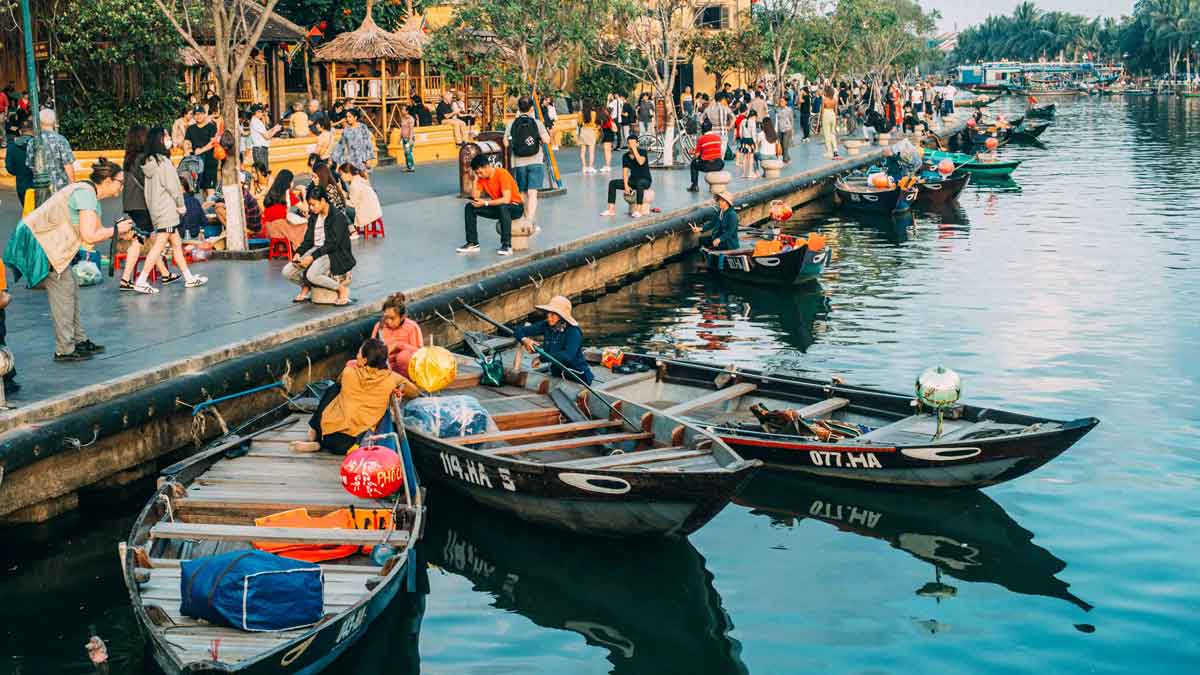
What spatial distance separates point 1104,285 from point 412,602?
17.3 metres

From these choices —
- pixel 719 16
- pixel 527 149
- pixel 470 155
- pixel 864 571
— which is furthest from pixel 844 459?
pixel 719 16

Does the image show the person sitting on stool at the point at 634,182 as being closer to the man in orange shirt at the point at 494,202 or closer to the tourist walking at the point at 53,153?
→ the man in orange shirt at the point at 494,202

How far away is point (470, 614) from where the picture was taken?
10.6m

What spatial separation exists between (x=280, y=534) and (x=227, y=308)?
668 centimetres

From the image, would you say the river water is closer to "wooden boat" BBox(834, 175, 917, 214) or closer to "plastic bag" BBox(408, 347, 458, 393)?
"plastic bag" BBox(408, 347, 458, 393)

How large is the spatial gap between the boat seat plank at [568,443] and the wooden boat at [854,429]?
51.2 inches

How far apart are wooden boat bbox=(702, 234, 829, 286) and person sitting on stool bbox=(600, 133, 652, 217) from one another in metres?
1.70

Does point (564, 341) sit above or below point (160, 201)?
below

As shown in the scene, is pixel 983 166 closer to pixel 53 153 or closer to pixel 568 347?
pixel 53 153

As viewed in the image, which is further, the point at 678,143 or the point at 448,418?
the point at 678,143

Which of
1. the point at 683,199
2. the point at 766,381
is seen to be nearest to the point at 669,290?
the point at 683,199

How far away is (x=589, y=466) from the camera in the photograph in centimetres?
1101

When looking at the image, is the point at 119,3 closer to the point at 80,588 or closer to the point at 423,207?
the point at 423,207

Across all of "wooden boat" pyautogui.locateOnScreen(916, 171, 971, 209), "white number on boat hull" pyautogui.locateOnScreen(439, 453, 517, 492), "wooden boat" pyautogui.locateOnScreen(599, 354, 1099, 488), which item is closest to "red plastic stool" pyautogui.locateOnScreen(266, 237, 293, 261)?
"wooden boat" pyautogui.locateOnScreen(599, 354, 1099, 488)
